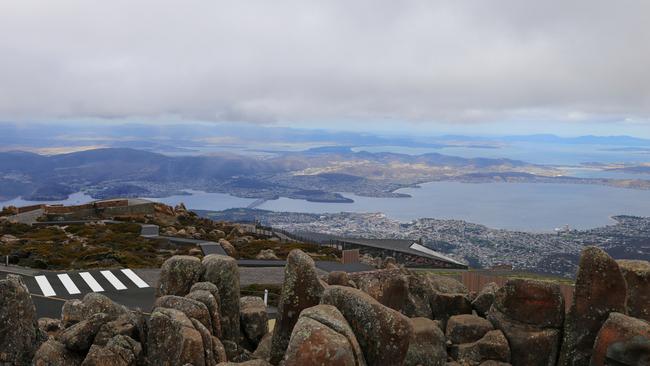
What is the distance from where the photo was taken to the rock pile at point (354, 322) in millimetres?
12930

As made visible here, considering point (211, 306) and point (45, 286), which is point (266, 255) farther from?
point (211, 306)

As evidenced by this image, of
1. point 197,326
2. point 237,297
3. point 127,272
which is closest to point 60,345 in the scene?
point 197,326

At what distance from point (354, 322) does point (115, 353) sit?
21.4ft

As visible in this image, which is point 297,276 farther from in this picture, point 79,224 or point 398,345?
point 79,224

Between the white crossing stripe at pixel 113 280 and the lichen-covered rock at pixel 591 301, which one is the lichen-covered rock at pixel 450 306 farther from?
the white crossing stripe at pixel 113 280

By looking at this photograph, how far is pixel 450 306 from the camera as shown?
19.2 m

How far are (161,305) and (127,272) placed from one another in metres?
19.3

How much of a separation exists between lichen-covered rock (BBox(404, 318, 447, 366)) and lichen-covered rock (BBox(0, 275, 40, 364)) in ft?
35.9

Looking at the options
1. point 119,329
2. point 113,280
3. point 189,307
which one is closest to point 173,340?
point 189,307

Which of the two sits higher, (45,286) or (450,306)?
(450,306)

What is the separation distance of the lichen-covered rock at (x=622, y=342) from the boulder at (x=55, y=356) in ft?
47.6

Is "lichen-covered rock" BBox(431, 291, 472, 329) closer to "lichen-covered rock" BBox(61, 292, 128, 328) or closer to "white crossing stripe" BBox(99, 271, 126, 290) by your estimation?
"lichen-covered rock" BBox(61, 292, 128, 328)

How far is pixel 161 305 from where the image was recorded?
49.9 ft

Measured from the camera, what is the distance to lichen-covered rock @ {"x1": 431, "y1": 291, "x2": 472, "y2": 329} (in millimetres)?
19156
